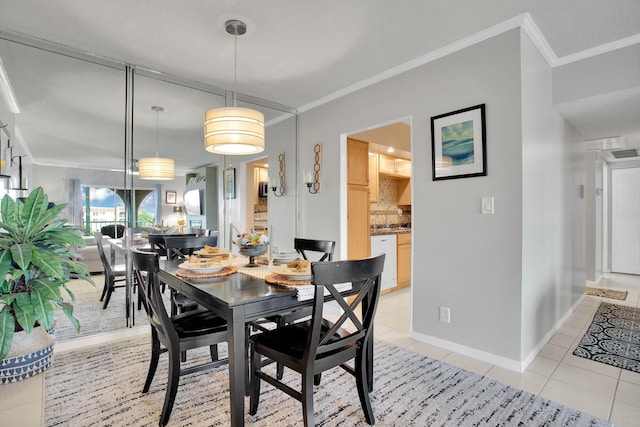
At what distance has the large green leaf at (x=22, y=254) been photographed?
4.54 feet

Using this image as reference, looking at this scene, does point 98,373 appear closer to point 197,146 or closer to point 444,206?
point 197,146

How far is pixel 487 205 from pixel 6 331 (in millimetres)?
2906

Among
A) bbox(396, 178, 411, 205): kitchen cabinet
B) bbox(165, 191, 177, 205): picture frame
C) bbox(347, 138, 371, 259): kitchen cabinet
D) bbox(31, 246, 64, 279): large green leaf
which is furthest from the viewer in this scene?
bbox(396, 178, 411, 205): kitchen cabinet

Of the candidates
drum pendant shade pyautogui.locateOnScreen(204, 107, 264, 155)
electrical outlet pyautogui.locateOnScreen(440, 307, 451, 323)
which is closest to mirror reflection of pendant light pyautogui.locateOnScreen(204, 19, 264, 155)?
drum pendant shade pyautogui.locateOnScreen(204, 107, 264, 155)

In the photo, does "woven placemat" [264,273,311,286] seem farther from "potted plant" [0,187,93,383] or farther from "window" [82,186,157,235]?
"window" [82,186,157,235]

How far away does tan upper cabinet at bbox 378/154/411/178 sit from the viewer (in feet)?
16.3

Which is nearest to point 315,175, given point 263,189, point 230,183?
point 263,189

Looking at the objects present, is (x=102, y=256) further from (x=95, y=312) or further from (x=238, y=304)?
(x=238, y=304)

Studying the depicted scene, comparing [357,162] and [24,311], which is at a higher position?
[357,162]

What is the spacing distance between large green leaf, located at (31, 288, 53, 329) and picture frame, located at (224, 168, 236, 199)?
238 cm

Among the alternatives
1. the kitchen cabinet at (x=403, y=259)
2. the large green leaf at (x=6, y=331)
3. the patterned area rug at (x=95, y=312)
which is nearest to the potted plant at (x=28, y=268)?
the large green leaf at (x=6, y=331)

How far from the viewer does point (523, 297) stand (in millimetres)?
2344

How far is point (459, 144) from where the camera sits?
263 centimetres

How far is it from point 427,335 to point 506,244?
1.06 m
